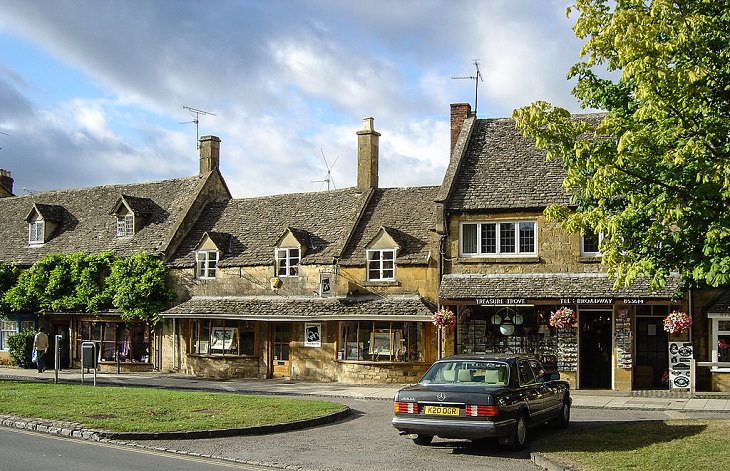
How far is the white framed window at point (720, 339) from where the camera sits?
25.9 meters

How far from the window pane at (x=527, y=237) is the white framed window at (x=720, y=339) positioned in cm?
593

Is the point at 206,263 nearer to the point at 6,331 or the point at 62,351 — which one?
the point at 62,351

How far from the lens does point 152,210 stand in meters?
39.1

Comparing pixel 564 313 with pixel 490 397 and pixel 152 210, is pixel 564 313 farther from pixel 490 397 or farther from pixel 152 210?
pixel 152 210

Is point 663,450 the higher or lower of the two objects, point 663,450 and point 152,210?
the lower

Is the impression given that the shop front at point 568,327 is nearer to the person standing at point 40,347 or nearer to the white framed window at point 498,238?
the white framed window at point 498,238

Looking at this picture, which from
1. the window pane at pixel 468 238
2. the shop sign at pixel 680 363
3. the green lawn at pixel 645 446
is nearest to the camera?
the green lawn at pixel 645 446

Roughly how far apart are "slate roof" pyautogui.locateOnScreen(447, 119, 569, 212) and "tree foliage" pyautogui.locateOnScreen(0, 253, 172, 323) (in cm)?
1369

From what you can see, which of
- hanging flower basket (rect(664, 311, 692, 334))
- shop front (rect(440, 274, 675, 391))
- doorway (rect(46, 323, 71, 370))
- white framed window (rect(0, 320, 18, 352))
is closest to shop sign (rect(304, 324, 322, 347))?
shop front (rect(440, 274, 675, 391))

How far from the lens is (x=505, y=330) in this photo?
2820 centimetres

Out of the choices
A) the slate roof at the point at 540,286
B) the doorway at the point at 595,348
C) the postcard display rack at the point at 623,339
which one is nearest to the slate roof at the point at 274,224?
the slate roof at the point at 540,286

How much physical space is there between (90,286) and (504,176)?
18.6 metres

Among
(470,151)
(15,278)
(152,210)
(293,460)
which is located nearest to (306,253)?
(470,151)

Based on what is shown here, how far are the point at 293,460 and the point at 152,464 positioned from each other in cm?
226
